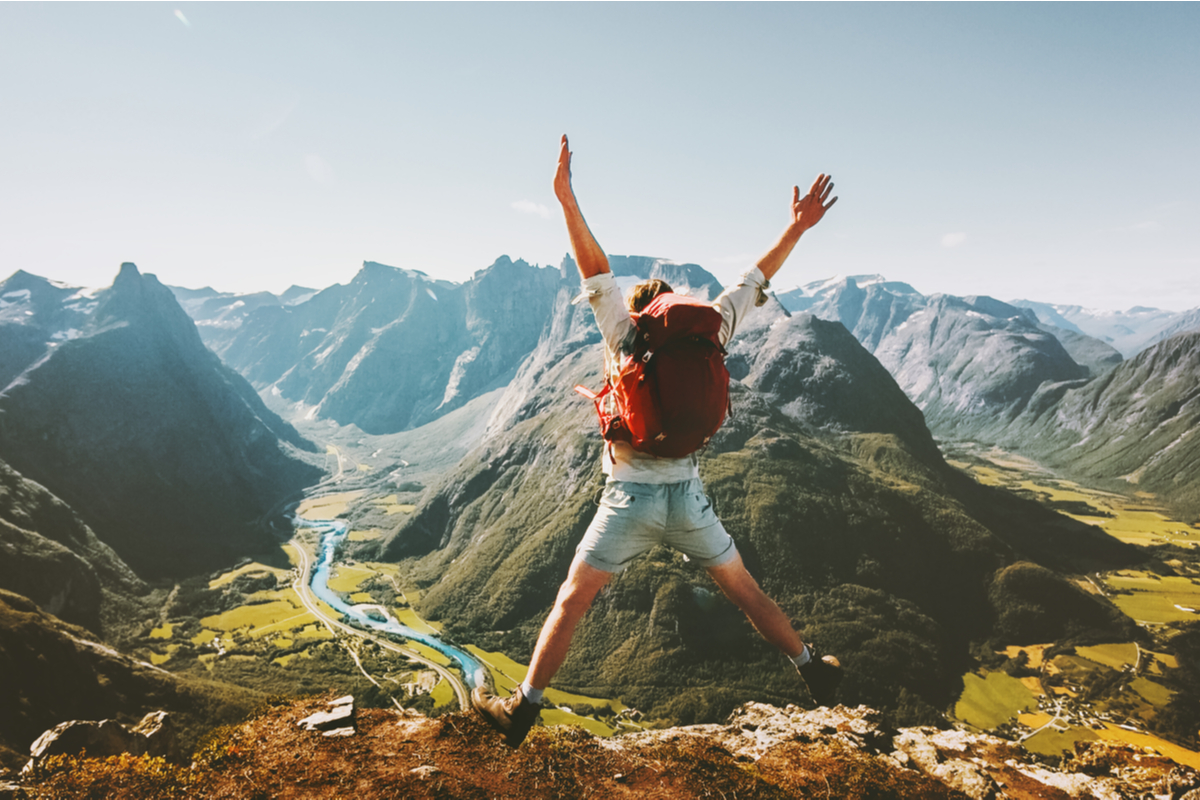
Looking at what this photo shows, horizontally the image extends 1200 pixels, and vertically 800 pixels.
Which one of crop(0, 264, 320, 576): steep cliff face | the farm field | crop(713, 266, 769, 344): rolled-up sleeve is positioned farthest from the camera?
crop(0, 264, 320, 576): steep cliff face

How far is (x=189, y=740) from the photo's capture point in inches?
2146

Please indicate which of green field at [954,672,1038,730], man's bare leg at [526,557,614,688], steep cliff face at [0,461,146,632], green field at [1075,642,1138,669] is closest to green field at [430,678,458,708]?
green field at [954,672,1038,730]

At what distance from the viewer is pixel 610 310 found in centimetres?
488

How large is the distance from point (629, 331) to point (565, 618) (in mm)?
2833

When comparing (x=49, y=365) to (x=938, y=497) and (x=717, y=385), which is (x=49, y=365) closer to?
(x=717, y=385)

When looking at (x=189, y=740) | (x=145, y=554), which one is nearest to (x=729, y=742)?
(x=189, y=740)

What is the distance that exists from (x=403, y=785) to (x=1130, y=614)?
559 feet

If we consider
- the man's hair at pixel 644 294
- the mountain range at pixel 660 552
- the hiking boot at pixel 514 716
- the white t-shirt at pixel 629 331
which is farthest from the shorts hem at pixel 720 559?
the mountain range at pixel 660 552

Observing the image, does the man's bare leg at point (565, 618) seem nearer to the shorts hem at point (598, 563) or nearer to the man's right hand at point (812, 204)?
the shorts hem at point (598, 563)

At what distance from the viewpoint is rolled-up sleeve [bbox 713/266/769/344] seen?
5377 millimetres

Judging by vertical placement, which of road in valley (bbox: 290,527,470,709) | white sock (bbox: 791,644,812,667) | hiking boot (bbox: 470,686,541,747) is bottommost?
road in valley (bbox: 290,527,470,709)

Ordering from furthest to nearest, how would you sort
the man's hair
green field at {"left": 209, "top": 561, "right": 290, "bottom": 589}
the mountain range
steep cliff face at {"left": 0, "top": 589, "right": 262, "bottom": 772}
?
1. green field at {"left": 209, "top": 561, "right": 290, "bottom": 589}
2. the mountain range
3. steep cliff face at {"left": 0, "top": 589, "right": 262, "bottom": 772}
4. the man's hair

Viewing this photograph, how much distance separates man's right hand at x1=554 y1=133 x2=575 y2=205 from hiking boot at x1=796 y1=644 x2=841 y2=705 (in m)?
5.76

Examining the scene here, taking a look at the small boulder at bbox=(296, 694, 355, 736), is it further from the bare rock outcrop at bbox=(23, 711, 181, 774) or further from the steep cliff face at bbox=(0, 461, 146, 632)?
the steep cliff face at bbox=(0, 461, 146, 632)
